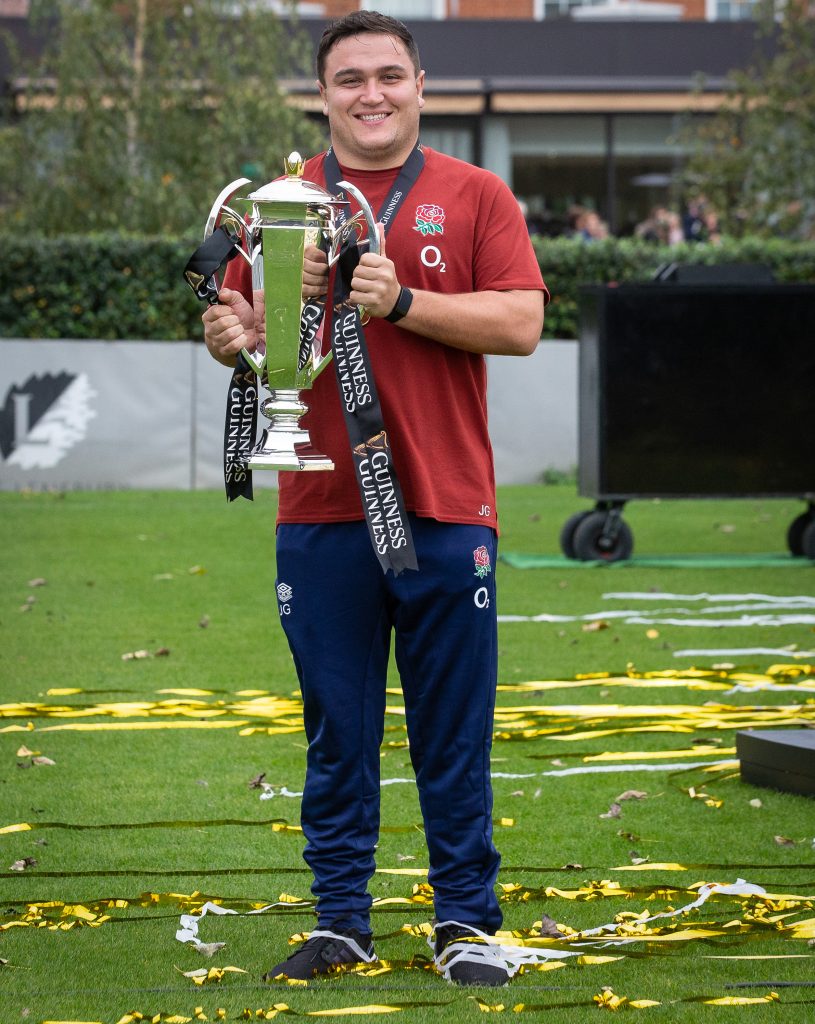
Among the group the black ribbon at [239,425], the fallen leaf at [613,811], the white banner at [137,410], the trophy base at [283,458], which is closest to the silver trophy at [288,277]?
the trophy base at [283,458]

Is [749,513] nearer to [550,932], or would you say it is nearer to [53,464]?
[53,464]

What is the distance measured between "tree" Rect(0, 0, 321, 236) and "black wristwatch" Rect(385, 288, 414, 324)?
58.1 feet

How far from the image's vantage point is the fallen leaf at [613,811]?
18.7 ft

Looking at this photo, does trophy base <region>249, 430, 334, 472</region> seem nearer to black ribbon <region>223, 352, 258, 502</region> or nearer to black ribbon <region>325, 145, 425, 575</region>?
black ribbon <region>325, 145, 425, 575</region>

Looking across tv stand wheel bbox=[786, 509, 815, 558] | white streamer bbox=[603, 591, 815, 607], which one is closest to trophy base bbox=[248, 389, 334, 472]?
white streamer bbox=[603, 591, 815, 607]

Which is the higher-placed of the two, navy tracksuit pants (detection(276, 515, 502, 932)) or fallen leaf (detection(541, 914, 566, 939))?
navy tracksuit pants (detection(276, 515, 502, 932))

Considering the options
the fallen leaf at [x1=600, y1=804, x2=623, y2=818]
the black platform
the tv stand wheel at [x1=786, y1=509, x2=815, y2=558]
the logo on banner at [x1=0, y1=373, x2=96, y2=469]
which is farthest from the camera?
the logo on banner at [x1=0, y1=373, x2=96, y2=469]

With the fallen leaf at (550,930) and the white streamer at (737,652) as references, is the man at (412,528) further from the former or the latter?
the white streamer at (737,652)

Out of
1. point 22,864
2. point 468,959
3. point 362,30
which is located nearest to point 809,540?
point 22,864

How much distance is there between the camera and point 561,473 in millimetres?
19031

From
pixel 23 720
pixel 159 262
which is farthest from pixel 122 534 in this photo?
pixel 23 720

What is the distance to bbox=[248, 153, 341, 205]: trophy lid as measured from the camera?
3.70 metres

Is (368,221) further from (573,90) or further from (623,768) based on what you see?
(573,90)

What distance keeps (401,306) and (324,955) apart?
1539 millimetres
